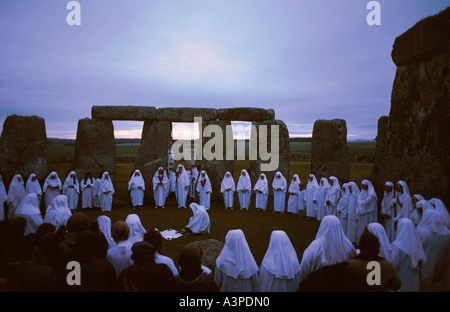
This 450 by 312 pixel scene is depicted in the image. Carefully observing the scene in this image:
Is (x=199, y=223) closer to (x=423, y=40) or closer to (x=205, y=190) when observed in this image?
(x=205, y=190)

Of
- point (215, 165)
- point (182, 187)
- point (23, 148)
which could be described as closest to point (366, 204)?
point (182, 187)

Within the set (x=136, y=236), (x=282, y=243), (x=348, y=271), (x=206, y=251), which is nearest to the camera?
(x=348, y=271)

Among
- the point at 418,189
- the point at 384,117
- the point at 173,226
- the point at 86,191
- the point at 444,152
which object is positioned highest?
the point at 384,117

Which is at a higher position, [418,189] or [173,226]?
[418,189]

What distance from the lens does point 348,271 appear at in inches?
126

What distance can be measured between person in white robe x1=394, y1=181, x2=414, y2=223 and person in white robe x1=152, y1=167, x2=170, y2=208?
1011 centimetres

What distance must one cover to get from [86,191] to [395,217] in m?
12.5

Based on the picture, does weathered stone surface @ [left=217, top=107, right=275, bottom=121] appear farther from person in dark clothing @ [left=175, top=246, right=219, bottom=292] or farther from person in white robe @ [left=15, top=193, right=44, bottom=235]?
person in dark clothing @ [left=175, top=246, right=219, bottom=292]

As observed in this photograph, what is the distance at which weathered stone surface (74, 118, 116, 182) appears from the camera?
48.7 feet

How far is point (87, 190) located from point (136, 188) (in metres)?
2.22

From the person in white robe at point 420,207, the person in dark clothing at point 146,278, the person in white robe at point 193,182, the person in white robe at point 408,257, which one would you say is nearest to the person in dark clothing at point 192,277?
the person in dark clothing at point 146,278
